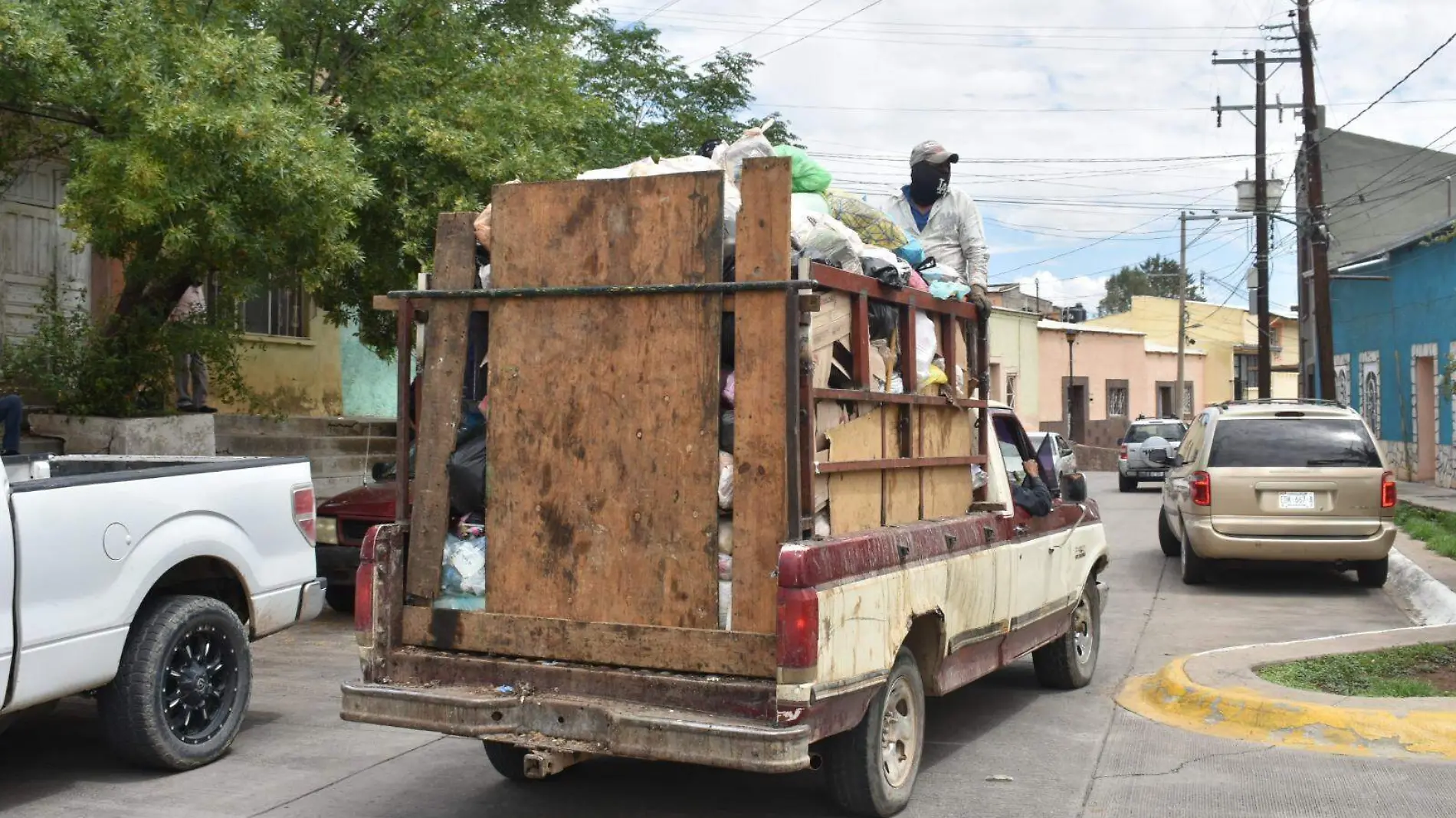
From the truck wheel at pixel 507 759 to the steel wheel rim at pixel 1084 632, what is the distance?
12.2ft

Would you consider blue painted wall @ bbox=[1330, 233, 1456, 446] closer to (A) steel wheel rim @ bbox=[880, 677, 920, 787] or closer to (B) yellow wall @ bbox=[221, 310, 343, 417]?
(B) yellow wall @ bbox=[221, 310, 343, 417]

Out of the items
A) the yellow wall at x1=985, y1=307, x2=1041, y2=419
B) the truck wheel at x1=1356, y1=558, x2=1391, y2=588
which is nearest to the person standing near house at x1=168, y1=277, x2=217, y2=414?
the truck wheel at x1=1356, y1=558, x2=1391, y2=588

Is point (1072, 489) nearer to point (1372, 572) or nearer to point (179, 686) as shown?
point (179, 686)

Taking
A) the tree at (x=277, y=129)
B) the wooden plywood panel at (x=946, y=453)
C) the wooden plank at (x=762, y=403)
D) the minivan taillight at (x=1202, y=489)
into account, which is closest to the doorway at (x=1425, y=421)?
the minivan taillight at (x=1202, y=489)

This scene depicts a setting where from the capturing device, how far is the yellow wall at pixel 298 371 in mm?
18156

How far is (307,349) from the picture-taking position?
19.3 m

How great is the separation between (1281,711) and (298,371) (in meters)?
15.3

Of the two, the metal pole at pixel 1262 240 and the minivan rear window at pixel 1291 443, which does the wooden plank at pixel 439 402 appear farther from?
the metal pole at pixel 1262 240

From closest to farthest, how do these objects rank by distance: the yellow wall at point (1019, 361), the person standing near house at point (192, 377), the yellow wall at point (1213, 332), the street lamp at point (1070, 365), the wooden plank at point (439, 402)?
the wooden plank at point (439, 402), the person standing near house at point (192, 377), the street lamp at point (1070, 365), the yellow wall at point (1019, 361), the yellow wall at point (1213, 332)

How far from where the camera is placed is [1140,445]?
1155 inches

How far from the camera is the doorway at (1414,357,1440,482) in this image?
2648 centimetres

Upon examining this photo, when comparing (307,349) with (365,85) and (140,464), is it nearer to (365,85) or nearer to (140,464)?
(365,85)

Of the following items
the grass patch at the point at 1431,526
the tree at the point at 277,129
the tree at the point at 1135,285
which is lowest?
the grass patch at the point at 1431,526

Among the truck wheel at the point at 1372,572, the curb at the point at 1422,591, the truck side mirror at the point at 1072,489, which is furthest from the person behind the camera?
the truck wheel at the point at 1372,572
